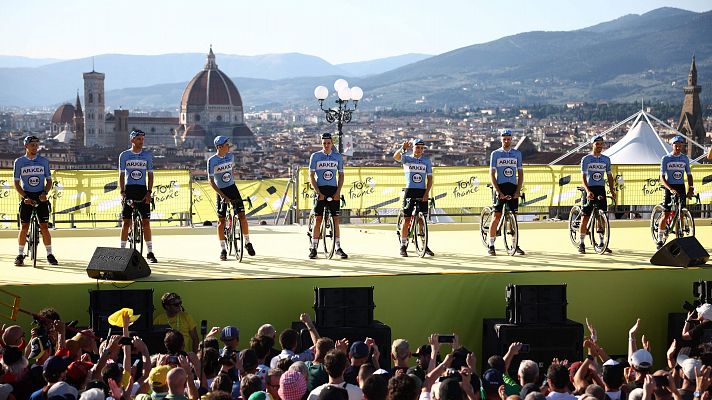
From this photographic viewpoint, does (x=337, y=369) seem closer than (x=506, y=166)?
Yes

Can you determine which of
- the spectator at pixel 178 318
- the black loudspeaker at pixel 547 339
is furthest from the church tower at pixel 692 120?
the spectator at pixel 178 318

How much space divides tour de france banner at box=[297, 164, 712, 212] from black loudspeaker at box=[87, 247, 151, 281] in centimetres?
634

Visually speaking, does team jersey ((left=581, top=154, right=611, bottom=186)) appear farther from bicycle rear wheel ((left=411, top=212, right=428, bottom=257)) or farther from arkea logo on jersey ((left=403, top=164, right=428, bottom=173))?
bicycle rear wheel ((left=411, top=212, right=428, bottom=257))

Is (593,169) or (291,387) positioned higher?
(593,169)

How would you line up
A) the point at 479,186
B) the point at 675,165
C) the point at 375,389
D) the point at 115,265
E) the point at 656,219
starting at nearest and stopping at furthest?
1. the point at 375,389
2. the point at 115,265
3. the point at 675,165
4. the point at 656,219
5. the point at 479,186

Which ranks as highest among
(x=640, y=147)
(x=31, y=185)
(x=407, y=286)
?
(x=640, y=147)

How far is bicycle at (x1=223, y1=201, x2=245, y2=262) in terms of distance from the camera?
13000 millimetres

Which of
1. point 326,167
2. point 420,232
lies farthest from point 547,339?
point 326,167

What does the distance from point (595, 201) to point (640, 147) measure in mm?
28324

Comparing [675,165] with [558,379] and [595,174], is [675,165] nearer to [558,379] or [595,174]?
[595,174]

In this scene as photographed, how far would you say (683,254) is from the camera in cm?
1198

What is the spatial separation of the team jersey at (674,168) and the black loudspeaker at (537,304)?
359cm

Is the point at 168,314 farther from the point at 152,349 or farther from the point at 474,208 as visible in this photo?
the point at 474,208

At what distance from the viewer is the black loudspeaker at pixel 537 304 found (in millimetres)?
10789
